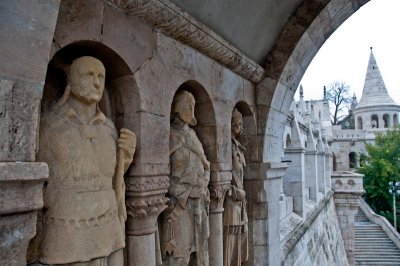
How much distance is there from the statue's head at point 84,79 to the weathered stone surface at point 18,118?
0.34m

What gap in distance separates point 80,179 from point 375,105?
34129 mm

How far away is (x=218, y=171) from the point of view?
269 cm

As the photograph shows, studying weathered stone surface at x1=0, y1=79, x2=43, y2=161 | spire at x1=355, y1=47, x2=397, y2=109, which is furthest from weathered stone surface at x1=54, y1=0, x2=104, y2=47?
spire at x1=355, y1=47, x2=397, y2=109

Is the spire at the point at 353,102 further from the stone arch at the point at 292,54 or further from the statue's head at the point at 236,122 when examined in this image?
the statue's head at the point at 236,122

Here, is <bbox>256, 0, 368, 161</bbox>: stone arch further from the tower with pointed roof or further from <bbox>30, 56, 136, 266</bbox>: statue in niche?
the tower with pointed roof

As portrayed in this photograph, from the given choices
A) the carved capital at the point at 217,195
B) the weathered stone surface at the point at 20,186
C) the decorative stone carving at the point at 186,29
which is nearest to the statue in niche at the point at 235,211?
the carved capital at the point at 217,195

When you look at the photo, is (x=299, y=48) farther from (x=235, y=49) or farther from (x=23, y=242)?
(x=23, y=242)

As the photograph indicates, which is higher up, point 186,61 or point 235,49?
point 235,49

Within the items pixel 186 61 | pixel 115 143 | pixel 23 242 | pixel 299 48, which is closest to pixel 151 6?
pixel 186 61

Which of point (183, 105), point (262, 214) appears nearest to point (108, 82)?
point (183, 105)

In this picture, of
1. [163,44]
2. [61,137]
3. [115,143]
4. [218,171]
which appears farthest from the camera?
[218,171]

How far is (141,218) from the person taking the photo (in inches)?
76.0

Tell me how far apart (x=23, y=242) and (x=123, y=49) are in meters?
1.01

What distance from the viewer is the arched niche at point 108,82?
5.55 ft
